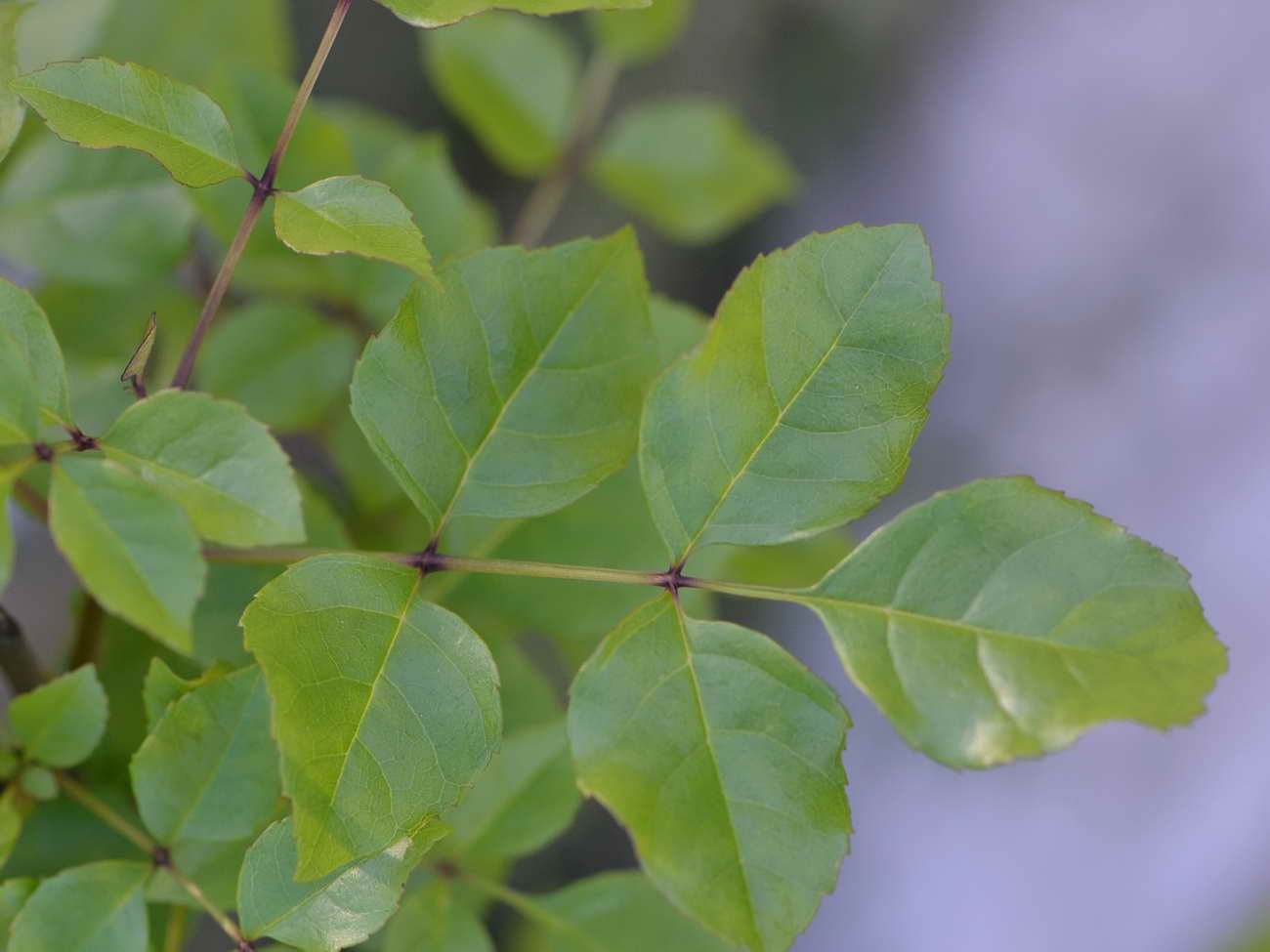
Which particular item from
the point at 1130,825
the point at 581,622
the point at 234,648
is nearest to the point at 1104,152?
the point at 1130,825

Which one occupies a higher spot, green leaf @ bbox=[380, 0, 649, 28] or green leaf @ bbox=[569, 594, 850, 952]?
green leaf @ bbox=[380, 0, 649, 28]

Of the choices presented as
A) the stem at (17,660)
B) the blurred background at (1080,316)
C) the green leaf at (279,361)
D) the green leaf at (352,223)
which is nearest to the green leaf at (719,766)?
the green leaf at (352,223)

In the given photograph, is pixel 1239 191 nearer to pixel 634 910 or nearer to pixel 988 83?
pixel 988 83

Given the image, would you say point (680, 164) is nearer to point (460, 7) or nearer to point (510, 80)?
point (510, 80)

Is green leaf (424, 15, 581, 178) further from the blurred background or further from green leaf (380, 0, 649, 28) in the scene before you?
green leaf (380, 0, 649, 28)

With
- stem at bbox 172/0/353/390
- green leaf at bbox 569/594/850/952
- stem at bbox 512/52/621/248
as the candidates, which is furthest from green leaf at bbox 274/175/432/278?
stem at bbox 512/52/621/248

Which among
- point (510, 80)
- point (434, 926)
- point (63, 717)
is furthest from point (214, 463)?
point (510, 80)

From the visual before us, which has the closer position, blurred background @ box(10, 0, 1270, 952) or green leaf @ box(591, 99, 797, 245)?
green leaf @ box(591, 99, 797, 245)
